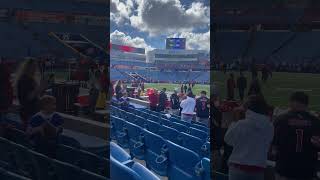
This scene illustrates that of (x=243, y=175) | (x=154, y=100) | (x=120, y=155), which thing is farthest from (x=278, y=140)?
(x=154, y=100)

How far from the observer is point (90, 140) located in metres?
3.33

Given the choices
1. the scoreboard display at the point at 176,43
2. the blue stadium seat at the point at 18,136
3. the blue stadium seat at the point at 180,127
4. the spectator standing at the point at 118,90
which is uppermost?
the scoreboard display at the point at 176,43

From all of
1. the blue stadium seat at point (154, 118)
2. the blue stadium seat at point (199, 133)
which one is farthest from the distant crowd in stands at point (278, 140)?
the blue stadium seat at point (154, 118)

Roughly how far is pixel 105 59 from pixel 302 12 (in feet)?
4.61

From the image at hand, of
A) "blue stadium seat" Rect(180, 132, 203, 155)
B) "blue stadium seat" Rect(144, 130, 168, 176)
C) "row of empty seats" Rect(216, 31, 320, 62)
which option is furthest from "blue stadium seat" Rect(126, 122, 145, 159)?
"row of empty seats" Rect(216, 31, 320, 62)

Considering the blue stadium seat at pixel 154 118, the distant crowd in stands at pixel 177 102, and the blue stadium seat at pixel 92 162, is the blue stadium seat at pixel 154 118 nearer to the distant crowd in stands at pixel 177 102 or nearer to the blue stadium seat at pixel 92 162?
the distant crowd in stands at pixel 177 102

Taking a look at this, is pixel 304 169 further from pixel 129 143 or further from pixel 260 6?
pixel 129 143

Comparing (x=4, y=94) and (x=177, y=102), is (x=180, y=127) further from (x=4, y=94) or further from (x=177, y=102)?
(x=4, y=94)

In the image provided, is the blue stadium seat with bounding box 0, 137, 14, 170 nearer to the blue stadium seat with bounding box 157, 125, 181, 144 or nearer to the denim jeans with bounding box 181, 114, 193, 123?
the blue stadium seat with bounding box 157, 125, 181, 144

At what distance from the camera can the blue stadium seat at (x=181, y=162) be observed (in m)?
3.12

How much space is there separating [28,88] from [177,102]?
10.8ft

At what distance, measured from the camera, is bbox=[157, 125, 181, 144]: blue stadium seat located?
15.4ft

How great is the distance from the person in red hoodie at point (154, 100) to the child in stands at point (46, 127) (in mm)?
2918

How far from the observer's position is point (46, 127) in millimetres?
3066
